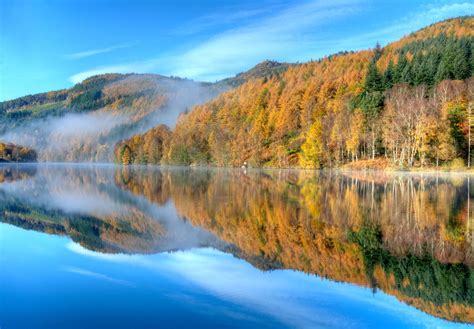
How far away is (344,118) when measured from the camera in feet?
271

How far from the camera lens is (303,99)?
115m

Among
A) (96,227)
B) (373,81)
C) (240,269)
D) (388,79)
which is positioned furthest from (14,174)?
(388,79)

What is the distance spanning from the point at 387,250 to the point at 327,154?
241 feet

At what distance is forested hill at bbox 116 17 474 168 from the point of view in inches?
2598

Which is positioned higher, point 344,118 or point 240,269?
point 344,118

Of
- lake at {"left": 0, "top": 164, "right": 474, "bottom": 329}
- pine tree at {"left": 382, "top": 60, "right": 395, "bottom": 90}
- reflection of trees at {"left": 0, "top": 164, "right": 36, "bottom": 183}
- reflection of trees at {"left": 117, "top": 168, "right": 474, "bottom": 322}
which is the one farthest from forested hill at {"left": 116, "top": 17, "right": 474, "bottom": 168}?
lake at {"left": 0, "top": 164, "right": 474, "bottom": 329}

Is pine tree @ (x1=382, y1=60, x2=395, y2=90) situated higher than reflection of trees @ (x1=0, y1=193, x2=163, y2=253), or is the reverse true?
pine tree @ (x1=382, y1=60, x2=395, y2=90)

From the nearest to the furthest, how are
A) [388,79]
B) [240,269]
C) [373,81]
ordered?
[240,269] → [388,79] → [373,81]

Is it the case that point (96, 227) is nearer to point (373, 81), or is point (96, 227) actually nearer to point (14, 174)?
point (14, 174)

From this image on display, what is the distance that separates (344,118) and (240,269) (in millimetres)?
75638

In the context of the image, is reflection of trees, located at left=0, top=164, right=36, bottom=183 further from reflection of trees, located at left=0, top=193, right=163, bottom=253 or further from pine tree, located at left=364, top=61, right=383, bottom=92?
pine tree, located at left=364, top=61, right=383, bottom=92

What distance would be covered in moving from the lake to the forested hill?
5152 cm

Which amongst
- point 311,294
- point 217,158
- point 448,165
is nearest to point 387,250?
point 311,294

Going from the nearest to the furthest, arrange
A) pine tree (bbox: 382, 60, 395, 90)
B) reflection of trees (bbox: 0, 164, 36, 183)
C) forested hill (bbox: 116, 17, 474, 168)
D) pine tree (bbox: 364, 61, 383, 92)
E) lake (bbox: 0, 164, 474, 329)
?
lake (bbox: 0, 164, 474, 329)
reflection of trees (bbox: 0, 164, 36, 183)
forested hill (bbox: 116, 17, 474, 168)
pine tree (bbox: 382, 60, 395, 90)
pine tree (bbox: 364, 61, 383, 92)
